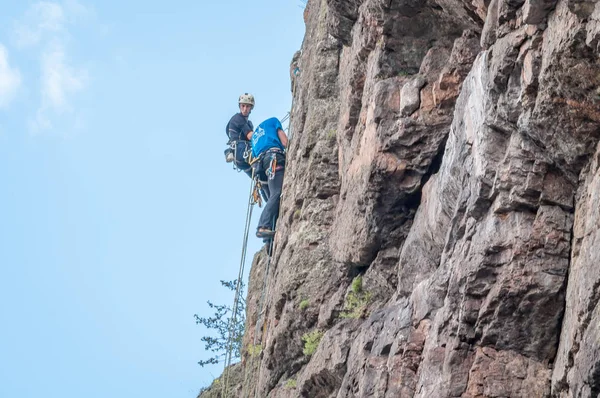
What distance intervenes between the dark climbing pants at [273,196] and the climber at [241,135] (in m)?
1.17

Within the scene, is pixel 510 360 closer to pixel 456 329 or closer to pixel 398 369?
pixel 456 329

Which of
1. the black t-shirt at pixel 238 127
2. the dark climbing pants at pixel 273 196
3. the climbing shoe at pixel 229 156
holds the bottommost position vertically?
the dark climbing pants at pixel 273 196

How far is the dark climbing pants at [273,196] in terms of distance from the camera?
16156mm

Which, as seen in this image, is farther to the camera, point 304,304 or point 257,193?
point 257,193

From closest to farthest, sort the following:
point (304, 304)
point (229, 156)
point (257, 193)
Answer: point (304, 304), point (257, 193), point (229, 156)

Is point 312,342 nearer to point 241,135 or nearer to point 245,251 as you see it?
point 245,251

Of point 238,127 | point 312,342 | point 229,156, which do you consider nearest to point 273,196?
point 229,156

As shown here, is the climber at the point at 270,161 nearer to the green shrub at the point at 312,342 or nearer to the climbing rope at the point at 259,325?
the climbing rope at the point at 259,325

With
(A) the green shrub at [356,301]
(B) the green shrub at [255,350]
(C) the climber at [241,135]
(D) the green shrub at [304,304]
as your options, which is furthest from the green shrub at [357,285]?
(C) the climber at [241,135]

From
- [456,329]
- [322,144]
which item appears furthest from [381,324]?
[322,144]

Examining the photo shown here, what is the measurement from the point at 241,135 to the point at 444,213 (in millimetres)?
9384

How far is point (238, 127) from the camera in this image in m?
18.5

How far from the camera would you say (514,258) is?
764 cm

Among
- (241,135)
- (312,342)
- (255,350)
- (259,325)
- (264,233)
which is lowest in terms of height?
(312,342)
